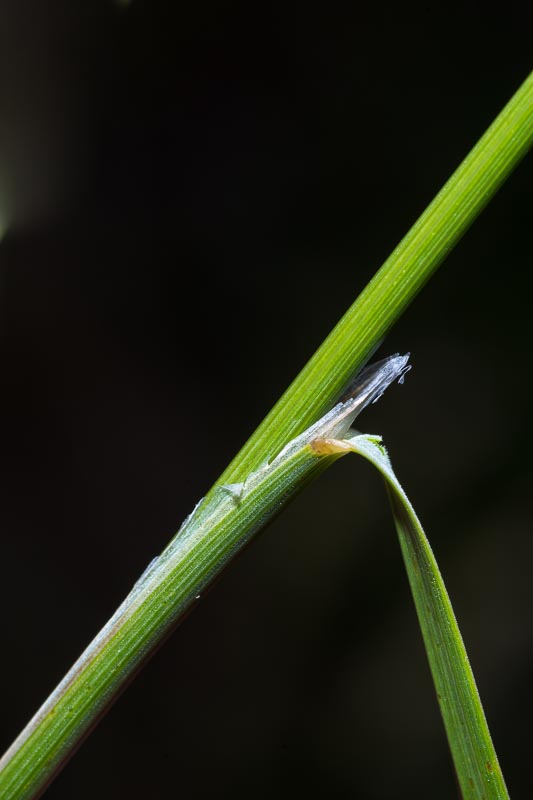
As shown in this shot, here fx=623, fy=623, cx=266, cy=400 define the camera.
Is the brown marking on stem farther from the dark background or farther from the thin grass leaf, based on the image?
the dark background

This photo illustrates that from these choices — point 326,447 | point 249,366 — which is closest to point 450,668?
point 326,447

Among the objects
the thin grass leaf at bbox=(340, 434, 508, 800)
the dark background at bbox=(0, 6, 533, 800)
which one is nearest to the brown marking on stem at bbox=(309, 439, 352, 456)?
the thin grass leaf at bbox=(340, 434, 508, 800)

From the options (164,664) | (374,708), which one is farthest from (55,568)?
(374,708)

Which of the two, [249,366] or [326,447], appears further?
[249,366]

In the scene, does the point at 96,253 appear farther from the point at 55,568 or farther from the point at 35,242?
the point at 55,568

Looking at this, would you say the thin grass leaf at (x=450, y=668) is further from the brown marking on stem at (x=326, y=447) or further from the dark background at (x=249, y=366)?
the dark background at (x=249, y=366)

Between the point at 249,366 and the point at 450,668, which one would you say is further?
the point at 249,366

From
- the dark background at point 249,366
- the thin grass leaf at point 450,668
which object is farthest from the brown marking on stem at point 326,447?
the dark background at point 249,366

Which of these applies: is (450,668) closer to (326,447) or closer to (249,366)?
(326,447)
